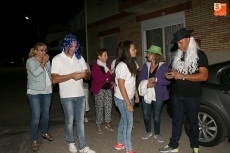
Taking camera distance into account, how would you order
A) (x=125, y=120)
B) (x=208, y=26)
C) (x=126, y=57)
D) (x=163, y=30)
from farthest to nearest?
(x=163, y=30) → (x=208, y=26) → (x=125, y=120) → (x=126, y=57)

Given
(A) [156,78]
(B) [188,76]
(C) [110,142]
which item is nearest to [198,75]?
(B) [188,76]

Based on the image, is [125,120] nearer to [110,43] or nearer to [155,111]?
[155,111]

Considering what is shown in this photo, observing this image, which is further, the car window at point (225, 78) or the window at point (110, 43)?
the window at point (110, 43)

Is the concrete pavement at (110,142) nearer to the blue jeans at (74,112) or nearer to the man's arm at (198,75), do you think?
the blue jeans at (74,112)

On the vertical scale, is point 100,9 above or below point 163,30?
above

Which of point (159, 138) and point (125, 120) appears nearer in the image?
point (125, 120)

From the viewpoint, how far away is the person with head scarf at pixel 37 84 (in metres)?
4.52

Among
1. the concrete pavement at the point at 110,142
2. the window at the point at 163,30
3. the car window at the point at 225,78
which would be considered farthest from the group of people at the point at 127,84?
the window at the point at 163,30

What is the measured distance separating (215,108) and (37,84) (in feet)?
10.1

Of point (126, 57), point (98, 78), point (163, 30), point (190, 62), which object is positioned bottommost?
point (98, 78)

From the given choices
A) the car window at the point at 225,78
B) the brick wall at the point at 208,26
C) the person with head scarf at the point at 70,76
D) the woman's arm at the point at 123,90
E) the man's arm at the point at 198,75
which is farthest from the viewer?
the brick wall at the point at 208,26

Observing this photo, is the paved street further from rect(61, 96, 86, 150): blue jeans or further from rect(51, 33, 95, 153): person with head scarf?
rect(51, 33, 95, 153): person with head scarf

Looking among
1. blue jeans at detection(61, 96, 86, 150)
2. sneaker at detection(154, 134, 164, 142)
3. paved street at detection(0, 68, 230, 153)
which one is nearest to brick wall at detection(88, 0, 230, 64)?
paved street at detection(0, 68, 230, 153)

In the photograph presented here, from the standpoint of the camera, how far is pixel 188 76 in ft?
12.3
